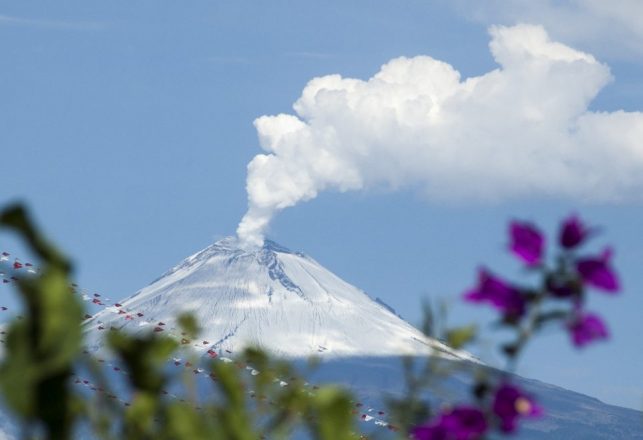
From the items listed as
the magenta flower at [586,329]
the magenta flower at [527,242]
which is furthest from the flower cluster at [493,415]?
the magenta flower at [527,242]

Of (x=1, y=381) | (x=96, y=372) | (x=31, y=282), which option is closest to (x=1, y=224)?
(x=31, y=282)

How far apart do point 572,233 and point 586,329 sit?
0.68ft

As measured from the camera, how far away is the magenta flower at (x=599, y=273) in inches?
100.0

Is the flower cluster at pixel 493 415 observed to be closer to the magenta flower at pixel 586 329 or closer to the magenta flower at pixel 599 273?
the magenta flower at pixel 586 329

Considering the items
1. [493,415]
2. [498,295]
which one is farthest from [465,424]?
[498,295]

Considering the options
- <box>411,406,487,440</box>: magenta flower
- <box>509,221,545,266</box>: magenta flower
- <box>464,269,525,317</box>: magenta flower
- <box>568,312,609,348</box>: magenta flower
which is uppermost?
<box>509,221,545,266</box>: magenta flower

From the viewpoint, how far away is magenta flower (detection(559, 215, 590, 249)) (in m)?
2.55

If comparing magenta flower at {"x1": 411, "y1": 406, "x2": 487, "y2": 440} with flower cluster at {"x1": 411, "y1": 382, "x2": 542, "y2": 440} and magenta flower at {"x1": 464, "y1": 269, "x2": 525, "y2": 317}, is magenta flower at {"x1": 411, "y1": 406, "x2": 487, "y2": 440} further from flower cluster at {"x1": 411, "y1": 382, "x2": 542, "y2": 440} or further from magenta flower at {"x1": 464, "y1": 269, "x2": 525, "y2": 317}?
magenta flower at {"x1": 464, "y1": 269, "x2": 525, "y2": 317}

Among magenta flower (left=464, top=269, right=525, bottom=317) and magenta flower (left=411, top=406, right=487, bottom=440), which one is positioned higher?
magenta flower (left=464, top=269, right=525, bottom=317)

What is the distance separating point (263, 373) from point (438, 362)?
0.43 meters

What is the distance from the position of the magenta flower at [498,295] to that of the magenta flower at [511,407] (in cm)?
17

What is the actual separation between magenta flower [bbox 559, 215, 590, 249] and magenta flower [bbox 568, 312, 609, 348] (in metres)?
0.16

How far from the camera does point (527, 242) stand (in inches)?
101

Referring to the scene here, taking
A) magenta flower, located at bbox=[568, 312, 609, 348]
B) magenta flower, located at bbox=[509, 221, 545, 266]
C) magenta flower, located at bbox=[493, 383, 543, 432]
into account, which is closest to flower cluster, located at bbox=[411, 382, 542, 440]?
magenta flower, located at bbox=[493, 383, 543, 432]
